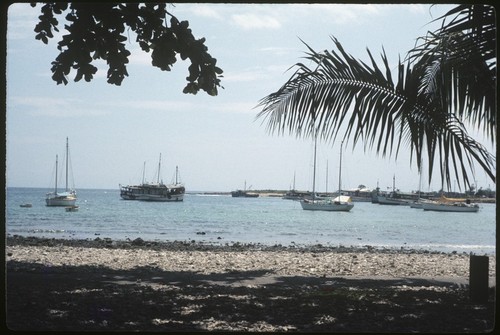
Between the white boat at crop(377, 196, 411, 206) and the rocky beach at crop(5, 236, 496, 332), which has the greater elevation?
the rocky beach at crop(5, 236, 496, 332)

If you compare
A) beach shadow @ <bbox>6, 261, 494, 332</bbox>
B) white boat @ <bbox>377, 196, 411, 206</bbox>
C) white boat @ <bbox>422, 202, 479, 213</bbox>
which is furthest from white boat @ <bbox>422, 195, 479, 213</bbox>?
beach shadow @ <bbox>6, 261, 494, 332</bbox>

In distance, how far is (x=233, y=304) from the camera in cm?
764

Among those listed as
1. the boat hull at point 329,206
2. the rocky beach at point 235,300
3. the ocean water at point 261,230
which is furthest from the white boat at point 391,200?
the rocky beach at point 235,300

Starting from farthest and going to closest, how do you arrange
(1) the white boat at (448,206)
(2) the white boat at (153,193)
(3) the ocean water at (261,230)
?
(2) the white boat at (153,193), (1) the white boat at (448,206), (3) the ocean water at (261,230)

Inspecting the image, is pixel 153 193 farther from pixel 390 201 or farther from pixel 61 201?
pixel 390 201

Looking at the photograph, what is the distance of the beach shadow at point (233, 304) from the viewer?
6.47 metres

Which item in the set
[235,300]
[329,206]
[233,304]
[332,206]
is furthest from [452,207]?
[233,304]

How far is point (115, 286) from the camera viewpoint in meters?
9.34

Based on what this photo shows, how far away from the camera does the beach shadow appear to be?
6473mm

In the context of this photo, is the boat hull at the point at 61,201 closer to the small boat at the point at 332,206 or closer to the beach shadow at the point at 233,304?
the small boat at the point at 332,206

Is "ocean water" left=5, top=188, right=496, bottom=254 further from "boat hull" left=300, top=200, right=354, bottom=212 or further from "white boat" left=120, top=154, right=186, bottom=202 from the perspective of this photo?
"white boat" left=120, top=154, right=186, bottom=202

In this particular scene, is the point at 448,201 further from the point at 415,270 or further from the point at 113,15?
the point at 113,15

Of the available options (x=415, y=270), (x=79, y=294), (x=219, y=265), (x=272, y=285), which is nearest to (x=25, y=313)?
(x=79, y=294)

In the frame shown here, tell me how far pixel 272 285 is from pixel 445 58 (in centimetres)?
486
